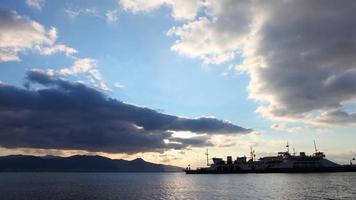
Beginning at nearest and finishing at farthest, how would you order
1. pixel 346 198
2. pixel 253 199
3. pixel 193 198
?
1. pixel 346 198
2. pixel 253 199
3. pixel 193 198

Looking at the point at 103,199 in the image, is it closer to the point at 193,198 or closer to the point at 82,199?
the point at 82,199

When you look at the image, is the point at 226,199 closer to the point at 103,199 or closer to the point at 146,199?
the point at 146,199

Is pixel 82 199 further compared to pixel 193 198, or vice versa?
pixel 193 198

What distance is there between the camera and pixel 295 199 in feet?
304

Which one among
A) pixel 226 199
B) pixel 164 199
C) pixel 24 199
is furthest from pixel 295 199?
pixel 24 199

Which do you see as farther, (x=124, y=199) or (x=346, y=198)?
(x=124, y=199)

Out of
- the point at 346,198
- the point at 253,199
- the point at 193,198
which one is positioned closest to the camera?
the point at 346,198

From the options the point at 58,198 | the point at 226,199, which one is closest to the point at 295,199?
the point at 226,199

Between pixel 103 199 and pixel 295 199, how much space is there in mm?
50361

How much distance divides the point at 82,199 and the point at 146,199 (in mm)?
17213

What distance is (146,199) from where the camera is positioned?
100 metres

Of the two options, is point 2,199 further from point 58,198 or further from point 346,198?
point 346,198

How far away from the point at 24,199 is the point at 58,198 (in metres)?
8.61

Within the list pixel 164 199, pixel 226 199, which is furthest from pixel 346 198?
pixel 164 199
